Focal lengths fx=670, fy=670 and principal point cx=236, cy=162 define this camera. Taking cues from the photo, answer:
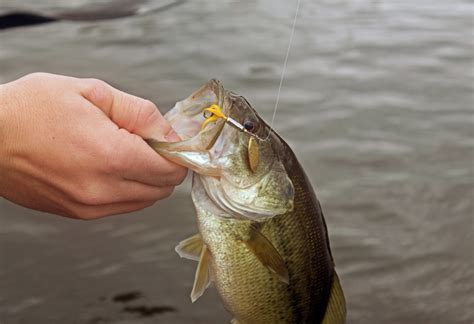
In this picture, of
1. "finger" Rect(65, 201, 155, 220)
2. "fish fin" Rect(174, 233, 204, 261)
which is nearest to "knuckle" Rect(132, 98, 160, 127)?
"finger" Rect(65, 201, 155, 220)

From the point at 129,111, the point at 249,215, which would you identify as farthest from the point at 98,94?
the point at 249,215

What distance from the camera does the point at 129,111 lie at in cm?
199

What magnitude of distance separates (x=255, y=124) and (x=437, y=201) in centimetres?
323

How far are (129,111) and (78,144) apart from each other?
185 millimetres

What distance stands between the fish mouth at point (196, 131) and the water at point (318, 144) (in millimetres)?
1941

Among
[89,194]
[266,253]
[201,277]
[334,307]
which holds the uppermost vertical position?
[89,194]

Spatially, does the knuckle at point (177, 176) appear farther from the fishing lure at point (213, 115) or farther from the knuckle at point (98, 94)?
the knuckle at point (98, 94)

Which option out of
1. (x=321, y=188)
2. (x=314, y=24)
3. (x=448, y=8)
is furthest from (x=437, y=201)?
(x=448, y=8)

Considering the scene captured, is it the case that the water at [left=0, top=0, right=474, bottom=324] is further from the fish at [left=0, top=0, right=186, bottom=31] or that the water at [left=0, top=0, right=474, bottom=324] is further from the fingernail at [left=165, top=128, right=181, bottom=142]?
the fingernail at [left=165, top=128, right=181, bottom=142]

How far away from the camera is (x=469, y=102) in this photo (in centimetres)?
677

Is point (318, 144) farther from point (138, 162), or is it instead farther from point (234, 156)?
point (138, 162)

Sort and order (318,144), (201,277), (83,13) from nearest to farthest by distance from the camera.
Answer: (201,277)
(318,144)
(83,13)

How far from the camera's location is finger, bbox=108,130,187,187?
1915 millimetres

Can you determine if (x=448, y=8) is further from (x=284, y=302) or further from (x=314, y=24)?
(x=284, y=302)
